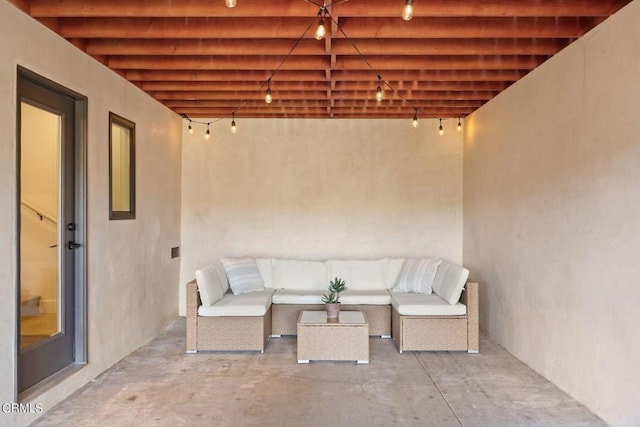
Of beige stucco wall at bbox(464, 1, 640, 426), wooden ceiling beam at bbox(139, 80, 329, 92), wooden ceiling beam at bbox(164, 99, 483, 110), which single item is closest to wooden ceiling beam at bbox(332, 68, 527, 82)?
beige stucco wall at bbox(464, 1, 640, 426)

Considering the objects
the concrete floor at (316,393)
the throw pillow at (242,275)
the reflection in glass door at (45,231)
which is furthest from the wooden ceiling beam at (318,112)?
the concrete floor at (316,393)

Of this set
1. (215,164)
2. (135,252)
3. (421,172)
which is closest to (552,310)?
(421,172)

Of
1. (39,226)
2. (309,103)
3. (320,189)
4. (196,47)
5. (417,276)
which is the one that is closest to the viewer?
(39,226)

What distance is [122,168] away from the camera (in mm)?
4207

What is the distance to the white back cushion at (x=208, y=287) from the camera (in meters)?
4.21

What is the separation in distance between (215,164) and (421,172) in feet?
9.47

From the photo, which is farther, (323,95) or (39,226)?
(323,95)

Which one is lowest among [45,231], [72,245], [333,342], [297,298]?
[333,342]

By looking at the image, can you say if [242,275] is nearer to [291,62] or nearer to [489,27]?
[291,62]

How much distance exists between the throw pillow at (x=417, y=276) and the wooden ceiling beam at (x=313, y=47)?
246cm

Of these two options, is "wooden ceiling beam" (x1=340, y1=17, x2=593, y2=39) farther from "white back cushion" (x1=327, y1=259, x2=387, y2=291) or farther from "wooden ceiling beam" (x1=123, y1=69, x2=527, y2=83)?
"white back cushion" (x1=327, y1=259, x2=387, y2=291)

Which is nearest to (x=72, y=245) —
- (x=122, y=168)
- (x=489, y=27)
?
(x=122, y=168)

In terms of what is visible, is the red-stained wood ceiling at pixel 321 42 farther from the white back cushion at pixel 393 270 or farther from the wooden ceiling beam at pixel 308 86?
the white back cushion at pixel 393 270

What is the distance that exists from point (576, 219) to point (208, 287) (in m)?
3.33
